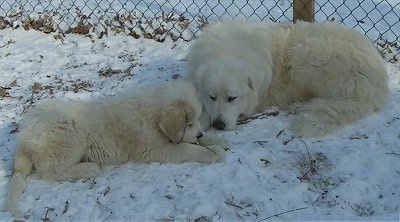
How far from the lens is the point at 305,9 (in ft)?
20.7

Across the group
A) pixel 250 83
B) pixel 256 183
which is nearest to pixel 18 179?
pixel 256 183

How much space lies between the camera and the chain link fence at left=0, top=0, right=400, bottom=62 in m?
6.82

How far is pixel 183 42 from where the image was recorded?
6.67 m

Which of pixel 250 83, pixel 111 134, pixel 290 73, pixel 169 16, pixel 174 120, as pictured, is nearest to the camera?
pixel 174 120

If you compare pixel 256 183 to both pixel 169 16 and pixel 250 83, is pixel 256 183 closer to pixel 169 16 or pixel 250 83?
pixel 250 83

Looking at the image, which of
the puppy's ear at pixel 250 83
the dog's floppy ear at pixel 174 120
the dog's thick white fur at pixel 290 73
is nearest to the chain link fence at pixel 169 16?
the dog's thick white fur at pixel 290 73

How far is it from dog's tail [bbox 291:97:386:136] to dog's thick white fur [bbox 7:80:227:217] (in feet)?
2.57

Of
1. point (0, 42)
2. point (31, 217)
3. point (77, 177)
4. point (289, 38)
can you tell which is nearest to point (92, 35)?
point (0, 42)

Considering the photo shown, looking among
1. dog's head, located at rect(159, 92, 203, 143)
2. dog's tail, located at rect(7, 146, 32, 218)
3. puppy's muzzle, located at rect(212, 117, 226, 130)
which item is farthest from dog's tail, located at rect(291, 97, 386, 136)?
dog's tail, located at rect(7, 146, 32, 218)

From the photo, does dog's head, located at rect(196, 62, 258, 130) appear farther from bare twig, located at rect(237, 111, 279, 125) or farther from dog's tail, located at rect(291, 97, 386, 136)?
dog's tail, located at rect(291, 97, 386, 136)

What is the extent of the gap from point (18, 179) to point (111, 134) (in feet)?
2.32

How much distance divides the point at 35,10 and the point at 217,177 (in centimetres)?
497

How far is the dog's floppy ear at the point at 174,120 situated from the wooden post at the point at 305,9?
275 cm

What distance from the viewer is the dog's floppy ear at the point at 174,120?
13.2 ft
